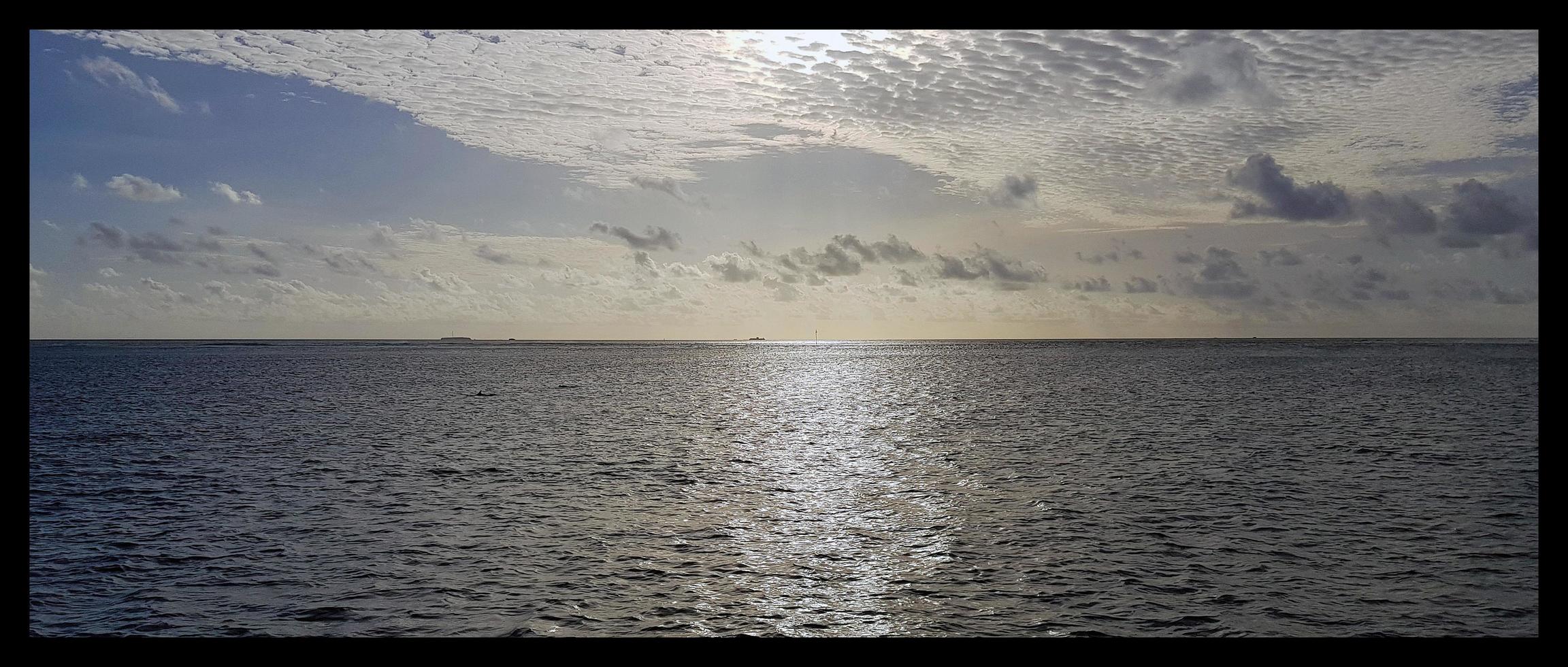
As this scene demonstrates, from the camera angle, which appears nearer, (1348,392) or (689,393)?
(1348,392)

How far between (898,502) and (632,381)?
100m

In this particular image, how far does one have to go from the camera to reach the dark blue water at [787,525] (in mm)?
18438

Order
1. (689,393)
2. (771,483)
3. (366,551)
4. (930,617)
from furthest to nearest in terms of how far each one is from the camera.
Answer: (689,393), (771,483), (366,551), (930,617)

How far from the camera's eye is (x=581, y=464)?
40281 mm

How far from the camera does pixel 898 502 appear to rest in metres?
31.6

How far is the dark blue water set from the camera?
60.5ft

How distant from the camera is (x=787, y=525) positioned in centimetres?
2731

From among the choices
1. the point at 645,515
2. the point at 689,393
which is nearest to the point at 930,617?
the point at 645,515
